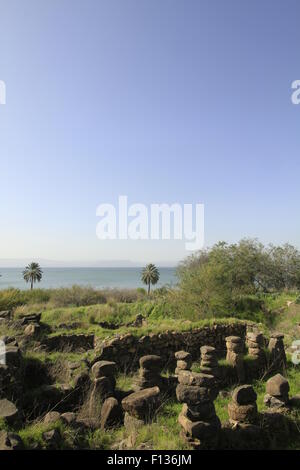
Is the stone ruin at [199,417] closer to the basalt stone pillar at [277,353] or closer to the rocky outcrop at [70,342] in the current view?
the basalt stone pillar at [277,353]

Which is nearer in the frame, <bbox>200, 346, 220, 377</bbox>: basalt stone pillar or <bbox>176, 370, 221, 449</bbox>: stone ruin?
<bbox>176, 370, 221, 449</bbox>: stone ruin

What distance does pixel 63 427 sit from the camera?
5.36 metres

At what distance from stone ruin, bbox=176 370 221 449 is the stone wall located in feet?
14.6

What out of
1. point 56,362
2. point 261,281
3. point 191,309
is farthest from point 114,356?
point 261,281

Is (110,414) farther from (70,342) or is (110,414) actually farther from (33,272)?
(33,272)

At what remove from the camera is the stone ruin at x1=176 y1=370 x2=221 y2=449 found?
16.1ft

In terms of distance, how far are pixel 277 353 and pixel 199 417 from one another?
19.3 ft

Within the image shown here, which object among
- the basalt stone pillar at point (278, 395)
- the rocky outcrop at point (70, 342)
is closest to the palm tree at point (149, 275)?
the rocky outcrop at point (70, 342)

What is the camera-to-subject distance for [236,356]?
356 inches

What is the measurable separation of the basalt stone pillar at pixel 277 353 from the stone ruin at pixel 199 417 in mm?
5161

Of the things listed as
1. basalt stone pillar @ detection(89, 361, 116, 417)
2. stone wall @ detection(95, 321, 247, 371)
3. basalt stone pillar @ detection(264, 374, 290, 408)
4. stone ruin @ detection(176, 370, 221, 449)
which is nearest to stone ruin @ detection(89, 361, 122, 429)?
basalt stone pillar @ detection(89, 361, 116, 417)

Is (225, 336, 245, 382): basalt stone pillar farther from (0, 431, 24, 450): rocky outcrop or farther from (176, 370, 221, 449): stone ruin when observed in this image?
(0, 431, 24, 450): rocky outcrop
